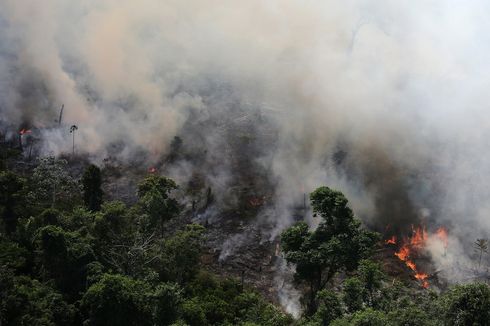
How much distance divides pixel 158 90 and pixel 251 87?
680 inches

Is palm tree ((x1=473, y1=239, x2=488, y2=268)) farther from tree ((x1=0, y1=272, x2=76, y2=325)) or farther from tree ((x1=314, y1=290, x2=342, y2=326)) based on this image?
tree ((x1=0, y1=272, x2=76, y2=325))

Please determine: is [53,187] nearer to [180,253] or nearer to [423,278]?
[180,253]

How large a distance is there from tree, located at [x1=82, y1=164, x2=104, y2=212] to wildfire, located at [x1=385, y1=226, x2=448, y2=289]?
37.8m

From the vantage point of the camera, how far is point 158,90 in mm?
100875

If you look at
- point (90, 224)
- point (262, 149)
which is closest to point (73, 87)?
point (262, 149)

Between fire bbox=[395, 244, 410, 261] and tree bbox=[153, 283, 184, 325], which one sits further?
fire bbox=[395, 244, 410, 261]

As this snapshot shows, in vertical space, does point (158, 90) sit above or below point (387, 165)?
above

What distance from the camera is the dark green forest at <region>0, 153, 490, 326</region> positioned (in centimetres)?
3878

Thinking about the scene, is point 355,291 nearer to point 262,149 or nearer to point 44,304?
point 44,304

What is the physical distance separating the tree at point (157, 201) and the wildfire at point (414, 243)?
28.5 metres

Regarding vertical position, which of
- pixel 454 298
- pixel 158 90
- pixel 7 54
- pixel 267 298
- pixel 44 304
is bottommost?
pixel 454 298

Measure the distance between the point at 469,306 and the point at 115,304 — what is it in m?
24.0

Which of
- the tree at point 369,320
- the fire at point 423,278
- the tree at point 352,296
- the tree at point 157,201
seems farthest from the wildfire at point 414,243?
the tree at point 369,320

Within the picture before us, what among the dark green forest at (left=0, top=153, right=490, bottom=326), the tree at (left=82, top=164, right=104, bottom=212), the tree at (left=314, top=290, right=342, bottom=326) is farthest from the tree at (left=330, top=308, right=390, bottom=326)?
the tree at (left=82, top=164, right=104, bottom=212)
